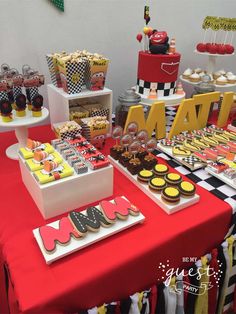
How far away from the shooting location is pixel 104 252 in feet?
2.42

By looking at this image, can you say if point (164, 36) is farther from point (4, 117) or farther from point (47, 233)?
point (47, 233)

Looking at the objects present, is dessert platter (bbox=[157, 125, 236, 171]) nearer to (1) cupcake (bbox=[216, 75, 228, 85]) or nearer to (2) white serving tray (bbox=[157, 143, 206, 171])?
(2) white serving tray (bbox=[157, 143, 206, 171])

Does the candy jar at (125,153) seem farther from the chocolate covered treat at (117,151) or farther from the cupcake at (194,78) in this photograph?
the cupcake at (194,78)

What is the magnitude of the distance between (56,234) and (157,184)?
0.40 m

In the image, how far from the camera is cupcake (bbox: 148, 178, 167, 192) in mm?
931

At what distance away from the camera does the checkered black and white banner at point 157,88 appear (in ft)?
4.60

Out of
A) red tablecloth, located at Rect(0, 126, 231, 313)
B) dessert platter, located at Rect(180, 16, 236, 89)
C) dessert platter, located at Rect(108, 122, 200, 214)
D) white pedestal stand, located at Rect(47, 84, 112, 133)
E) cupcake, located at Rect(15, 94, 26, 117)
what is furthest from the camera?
dessert platter, located at Rect(180, 16, 236, 89)

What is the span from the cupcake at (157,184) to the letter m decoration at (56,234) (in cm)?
33

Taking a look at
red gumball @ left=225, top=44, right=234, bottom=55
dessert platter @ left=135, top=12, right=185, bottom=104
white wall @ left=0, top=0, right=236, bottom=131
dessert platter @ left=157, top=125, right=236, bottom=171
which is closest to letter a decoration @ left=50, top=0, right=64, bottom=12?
white wall @ left=0, top=0, right=236, bottom=131

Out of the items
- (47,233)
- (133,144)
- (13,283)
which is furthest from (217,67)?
(13,283)

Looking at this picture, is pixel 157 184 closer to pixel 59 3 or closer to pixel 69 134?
pixel 69 134

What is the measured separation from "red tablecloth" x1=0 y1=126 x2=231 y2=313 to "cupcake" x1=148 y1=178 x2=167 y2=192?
49 mm

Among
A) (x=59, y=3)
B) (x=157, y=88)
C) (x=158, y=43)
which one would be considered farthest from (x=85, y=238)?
(x=59, y=3)

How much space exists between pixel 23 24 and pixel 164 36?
2.47 feet
